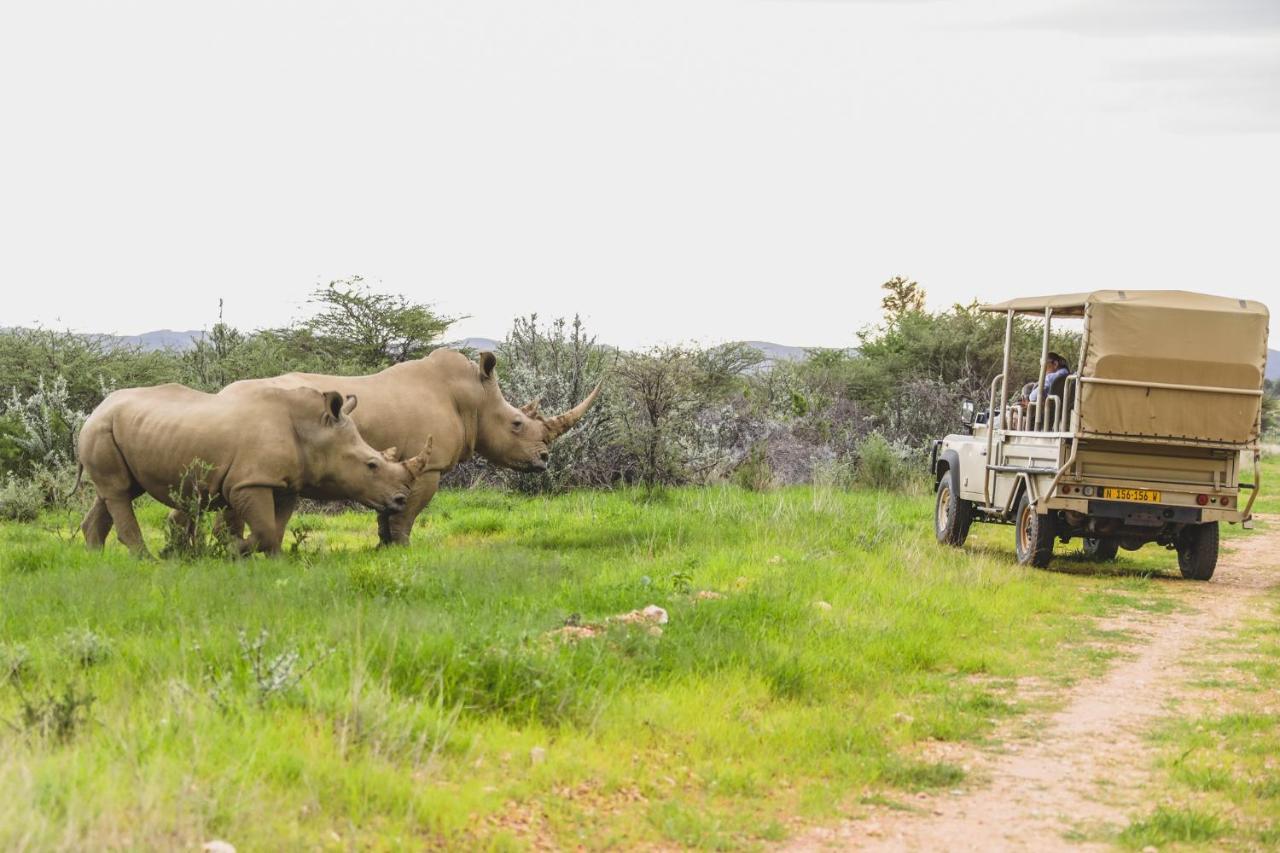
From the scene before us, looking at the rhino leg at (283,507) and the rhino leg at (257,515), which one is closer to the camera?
the rhino leg at (257,515)

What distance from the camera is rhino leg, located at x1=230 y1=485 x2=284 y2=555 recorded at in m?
11.3

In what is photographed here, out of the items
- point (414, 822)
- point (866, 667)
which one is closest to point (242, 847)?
point (414, 822)

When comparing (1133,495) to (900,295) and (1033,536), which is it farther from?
(900,295)

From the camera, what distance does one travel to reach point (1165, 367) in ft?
42.5

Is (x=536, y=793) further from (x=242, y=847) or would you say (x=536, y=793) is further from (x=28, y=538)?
(x=28, y=538)

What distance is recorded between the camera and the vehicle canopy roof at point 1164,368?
12.9m

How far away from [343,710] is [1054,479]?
8.82 metres

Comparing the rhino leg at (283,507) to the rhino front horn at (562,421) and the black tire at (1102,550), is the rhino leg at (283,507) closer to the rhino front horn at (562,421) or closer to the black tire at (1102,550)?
the rhino front horn at (562,421)

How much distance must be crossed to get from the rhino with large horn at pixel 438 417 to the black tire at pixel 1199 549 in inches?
239

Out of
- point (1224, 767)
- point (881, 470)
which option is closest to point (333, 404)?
point (1224, 767)

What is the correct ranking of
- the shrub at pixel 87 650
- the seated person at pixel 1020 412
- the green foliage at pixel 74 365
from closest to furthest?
the shrub at pixel 87 650, the seated person at pixel 1020 412, the green foliage at pixel 74 365

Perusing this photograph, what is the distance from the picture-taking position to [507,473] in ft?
63.9

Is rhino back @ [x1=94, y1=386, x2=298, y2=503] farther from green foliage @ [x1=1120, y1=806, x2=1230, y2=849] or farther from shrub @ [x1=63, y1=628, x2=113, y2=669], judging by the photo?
green foliage @ [x1=1120, y1=806, x2=1230, y2=849]

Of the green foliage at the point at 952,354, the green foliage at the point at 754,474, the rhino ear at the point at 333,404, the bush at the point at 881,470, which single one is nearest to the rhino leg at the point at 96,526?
the rhino ear at the point at 333,404
